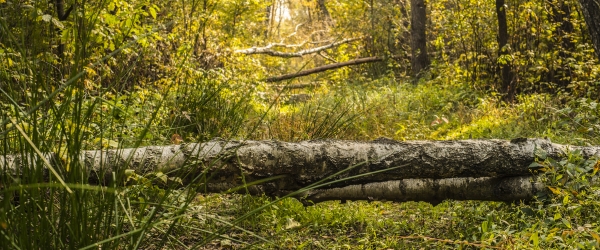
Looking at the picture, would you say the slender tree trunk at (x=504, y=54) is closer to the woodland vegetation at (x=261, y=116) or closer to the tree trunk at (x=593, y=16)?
the woodland vegetation at (x=261, y=116)

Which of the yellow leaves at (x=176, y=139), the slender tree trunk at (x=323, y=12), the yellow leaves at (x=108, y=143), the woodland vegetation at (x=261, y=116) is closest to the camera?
the woodland vegetation at (x=261, y=116)

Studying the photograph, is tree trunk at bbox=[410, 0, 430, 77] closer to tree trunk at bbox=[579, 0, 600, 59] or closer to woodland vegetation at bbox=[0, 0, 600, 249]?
woodland vegetation at bbox=[0, 0, 600, 249]

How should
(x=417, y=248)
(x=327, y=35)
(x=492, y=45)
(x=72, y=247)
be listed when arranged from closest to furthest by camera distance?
1. (x=72, y=247)
2. (x=417, y=248)
3. (x=492, y=45)
4. (x=327, y=35)

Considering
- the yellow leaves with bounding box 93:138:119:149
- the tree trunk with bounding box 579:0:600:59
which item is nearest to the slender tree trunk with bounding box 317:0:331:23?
the tree trunk with bounding box 579:0:600:59

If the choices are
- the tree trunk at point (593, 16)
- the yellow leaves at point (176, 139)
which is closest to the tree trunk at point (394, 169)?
the yellow leaves at point (176, 139)

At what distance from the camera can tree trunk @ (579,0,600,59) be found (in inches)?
231

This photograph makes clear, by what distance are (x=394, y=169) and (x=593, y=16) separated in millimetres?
3174

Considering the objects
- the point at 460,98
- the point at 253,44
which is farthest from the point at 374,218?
the point at 253,44

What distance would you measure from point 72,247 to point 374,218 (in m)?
2.74

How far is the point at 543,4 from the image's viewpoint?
31.9 feet

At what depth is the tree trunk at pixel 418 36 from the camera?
45.2 ft

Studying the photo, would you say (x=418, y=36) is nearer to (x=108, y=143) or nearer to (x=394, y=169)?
(x=394, y=169)

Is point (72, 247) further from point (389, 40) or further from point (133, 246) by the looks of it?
point (389, 40)

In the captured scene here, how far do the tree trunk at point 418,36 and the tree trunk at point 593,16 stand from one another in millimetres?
7762
